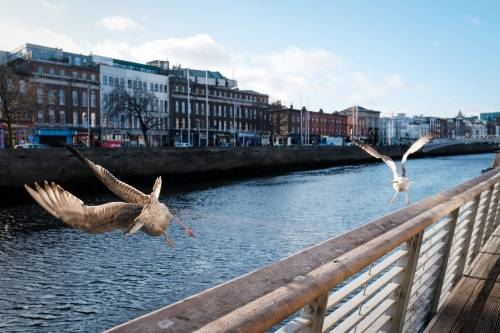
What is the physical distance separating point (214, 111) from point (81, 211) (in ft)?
217

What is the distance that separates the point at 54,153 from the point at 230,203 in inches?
426

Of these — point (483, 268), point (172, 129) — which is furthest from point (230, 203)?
point (172, 129)

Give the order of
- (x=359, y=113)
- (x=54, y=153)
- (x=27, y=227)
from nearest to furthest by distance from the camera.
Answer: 1. (x=27, y=227)
2. (x=54, y=153)
3. (x=359, y=113)

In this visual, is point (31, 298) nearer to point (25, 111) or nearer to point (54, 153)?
point (54, 153)

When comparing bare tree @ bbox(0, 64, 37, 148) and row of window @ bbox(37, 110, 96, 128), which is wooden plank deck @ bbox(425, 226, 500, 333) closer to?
bare tree @ bbox(0, 64, 37, 148)

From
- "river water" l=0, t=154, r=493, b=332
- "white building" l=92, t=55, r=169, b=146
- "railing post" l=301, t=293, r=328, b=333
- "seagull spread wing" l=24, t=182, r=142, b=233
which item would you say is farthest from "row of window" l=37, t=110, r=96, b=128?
"railing post" l=301, t=293, r=328, b=333

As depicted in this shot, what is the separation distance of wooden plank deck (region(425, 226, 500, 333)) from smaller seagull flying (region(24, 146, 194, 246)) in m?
1.97

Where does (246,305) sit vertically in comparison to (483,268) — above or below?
above

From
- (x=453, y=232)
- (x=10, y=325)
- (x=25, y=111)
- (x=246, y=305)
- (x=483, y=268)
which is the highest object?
(x=25, y=111)

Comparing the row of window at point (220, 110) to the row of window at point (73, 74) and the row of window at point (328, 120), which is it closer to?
the row of window at point (328, 120)

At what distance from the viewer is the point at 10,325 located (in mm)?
8008

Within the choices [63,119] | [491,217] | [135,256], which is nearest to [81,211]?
[491,217]

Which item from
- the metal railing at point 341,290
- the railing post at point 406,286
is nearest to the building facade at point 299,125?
the metal railing at point 341,290

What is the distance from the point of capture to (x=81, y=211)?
1.92m
